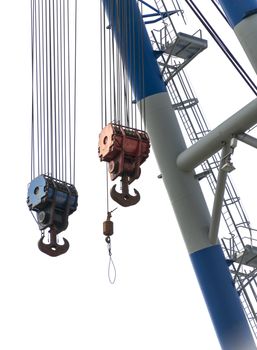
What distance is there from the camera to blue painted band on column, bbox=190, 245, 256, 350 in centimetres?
1466

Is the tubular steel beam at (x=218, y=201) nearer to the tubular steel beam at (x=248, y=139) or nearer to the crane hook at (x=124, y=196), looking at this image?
the tubular steel beam at (x=248, y=139)

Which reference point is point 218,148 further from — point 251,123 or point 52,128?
point 52,128

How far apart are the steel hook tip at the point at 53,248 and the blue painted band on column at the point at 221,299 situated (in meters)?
2.81

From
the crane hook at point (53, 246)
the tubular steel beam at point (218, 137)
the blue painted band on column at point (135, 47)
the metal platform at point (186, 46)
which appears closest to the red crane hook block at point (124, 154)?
the crane hook at point (53, 246)

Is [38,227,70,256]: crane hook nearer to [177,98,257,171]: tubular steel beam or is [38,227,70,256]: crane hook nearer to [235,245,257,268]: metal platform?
[177,98,257,171]: tubular steel beam

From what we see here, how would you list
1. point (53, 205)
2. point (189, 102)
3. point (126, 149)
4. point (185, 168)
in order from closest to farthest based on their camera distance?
1. point (126, 149)
2. point (53, 205)
3. point (185, 168)
4. point (189, 102)

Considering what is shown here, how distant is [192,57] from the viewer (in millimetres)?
18094

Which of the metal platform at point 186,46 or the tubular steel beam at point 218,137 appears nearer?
the tubular steel beam at point 218,137

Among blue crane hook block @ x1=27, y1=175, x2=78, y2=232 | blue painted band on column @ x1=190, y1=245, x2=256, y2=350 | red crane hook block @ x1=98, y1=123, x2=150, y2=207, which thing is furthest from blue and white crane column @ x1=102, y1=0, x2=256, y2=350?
red crane hook block @ x1=98, y1=123, x2=150, y2=207

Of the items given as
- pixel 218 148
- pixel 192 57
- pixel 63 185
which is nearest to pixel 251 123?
pixel 218 148

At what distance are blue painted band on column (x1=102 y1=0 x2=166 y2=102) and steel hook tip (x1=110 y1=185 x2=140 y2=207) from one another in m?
3.93

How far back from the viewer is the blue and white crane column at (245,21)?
14.2m

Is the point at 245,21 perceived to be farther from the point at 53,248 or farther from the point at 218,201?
the point at 53,248

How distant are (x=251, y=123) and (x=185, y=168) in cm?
219
